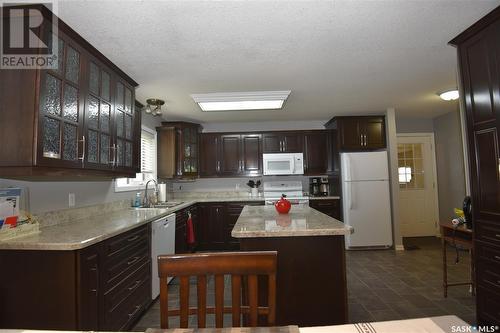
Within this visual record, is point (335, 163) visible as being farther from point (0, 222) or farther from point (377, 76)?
point (0, 222)

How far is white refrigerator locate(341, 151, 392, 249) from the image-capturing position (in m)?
4.69

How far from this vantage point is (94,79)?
235cm

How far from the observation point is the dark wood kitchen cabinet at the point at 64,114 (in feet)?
5.67

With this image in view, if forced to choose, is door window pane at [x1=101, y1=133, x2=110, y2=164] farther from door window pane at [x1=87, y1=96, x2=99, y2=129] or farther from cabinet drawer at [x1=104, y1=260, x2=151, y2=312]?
cabinet drawer at [x1=104, y1=260, x2=151, y2=312]

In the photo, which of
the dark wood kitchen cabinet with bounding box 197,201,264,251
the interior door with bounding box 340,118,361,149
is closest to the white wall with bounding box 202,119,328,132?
the interior door with bounding box 340,118,361,149

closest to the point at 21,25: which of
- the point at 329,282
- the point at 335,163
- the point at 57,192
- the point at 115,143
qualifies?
the point at 115,143

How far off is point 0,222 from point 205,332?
178 cm

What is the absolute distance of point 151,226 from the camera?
2842 millimetres

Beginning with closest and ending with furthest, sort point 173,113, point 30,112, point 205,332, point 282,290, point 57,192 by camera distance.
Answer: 1. point 205,332
2. point 30,112
3. point 282,290
4. point 57,192
5. point 173,113

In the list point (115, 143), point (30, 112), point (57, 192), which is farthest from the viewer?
point (115, 143)

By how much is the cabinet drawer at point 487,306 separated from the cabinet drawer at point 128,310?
277 centimetres

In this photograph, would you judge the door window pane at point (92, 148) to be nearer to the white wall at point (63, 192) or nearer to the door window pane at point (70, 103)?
the door window pane at point (70, 103)

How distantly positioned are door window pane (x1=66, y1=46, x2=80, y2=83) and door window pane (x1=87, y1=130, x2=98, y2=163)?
44cm

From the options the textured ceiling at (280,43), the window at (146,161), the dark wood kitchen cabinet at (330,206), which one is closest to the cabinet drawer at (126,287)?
the window at (146,161)
